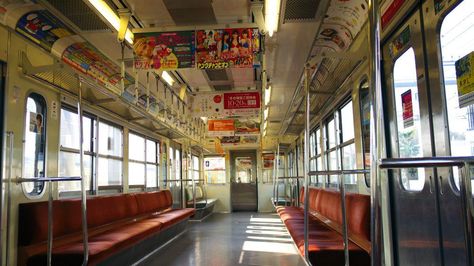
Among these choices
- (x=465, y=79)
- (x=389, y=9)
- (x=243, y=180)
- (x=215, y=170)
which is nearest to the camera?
(x=465, y=79)

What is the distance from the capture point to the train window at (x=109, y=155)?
231 inches

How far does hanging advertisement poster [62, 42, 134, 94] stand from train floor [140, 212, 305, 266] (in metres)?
2.68

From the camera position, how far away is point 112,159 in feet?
20.6

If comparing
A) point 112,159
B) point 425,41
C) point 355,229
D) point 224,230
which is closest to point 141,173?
point 112,159

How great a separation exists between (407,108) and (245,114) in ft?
15.8

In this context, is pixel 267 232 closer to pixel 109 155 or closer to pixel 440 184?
pixel 109 155

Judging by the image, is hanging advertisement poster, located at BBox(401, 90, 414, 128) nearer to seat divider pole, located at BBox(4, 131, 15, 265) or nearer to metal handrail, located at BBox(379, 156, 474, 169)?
metal handrail, located at BBox(379, 156, 474, 169)

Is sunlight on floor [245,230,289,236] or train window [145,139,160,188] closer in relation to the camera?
sunlight on floor [245,230,289,236]

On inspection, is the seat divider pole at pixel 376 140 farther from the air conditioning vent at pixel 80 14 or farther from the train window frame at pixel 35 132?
the train window frame at pixel 35 132

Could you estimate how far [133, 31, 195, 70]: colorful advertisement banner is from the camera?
4.17m

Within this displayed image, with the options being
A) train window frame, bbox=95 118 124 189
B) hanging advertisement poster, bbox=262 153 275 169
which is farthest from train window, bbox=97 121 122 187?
hanging advertisement poster, bbox=262 153 275 169

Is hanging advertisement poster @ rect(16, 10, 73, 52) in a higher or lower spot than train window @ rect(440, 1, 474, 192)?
higher

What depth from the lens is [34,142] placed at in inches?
158

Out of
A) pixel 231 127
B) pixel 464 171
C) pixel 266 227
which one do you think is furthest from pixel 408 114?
pixel 231 127
